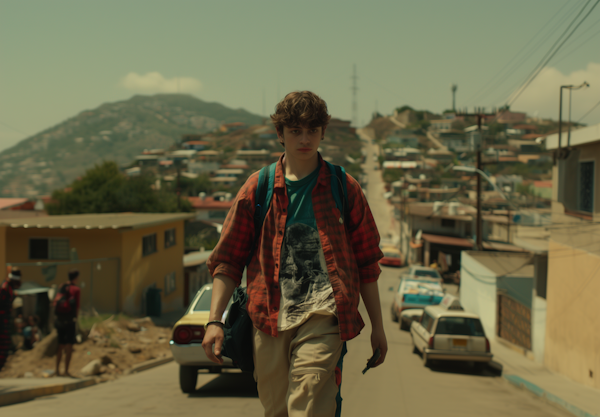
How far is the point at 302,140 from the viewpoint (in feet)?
8.55

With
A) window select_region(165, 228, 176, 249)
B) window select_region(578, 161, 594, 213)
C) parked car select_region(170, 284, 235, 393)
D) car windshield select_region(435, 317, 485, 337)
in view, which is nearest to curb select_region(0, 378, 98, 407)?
parked car select_region(170, 284, 235, 393)

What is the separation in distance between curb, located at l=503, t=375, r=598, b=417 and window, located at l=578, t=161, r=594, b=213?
13.9ft

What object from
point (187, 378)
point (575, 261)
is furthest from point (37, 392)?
point (575, 261)

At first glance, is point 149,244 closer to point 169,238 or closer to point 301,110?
point 169,238

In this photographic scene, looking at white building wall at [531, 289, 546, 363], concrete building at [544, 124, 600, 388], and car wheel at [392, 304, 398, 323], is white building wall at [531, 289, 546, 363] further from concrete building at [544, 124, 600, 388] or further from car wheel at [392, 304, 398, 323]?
car wheel at [392, 304, 398, 323]

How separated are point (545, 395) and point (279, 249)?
9.52 meters

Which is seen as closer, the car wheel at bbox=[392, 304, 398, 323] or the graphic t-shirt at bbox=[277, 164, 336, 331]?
the graphic t-shirt at bbox=[277, 164, 336, 331]

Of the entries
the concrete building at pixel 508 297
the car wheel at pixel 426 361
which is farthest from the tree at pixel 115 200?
the car wheel at pixel 426 361

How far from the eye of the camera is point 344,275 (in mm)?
2523

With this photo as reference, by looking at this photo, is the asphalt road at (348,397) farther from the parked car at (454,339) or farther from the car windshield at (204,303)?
the car windshield at (204,303)

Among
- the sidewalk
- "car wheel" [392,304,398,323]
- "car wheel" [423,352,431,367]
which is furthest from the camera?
"car wheel" [392,304,398,323]

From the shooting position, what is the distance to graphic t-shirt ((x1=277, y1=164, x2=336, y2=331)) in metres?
2.47

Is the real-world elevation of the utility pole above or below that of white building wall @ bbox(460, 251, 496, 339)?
above

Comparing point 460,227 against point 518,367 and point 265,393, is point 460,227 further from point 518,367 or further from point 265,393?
point 265,393
